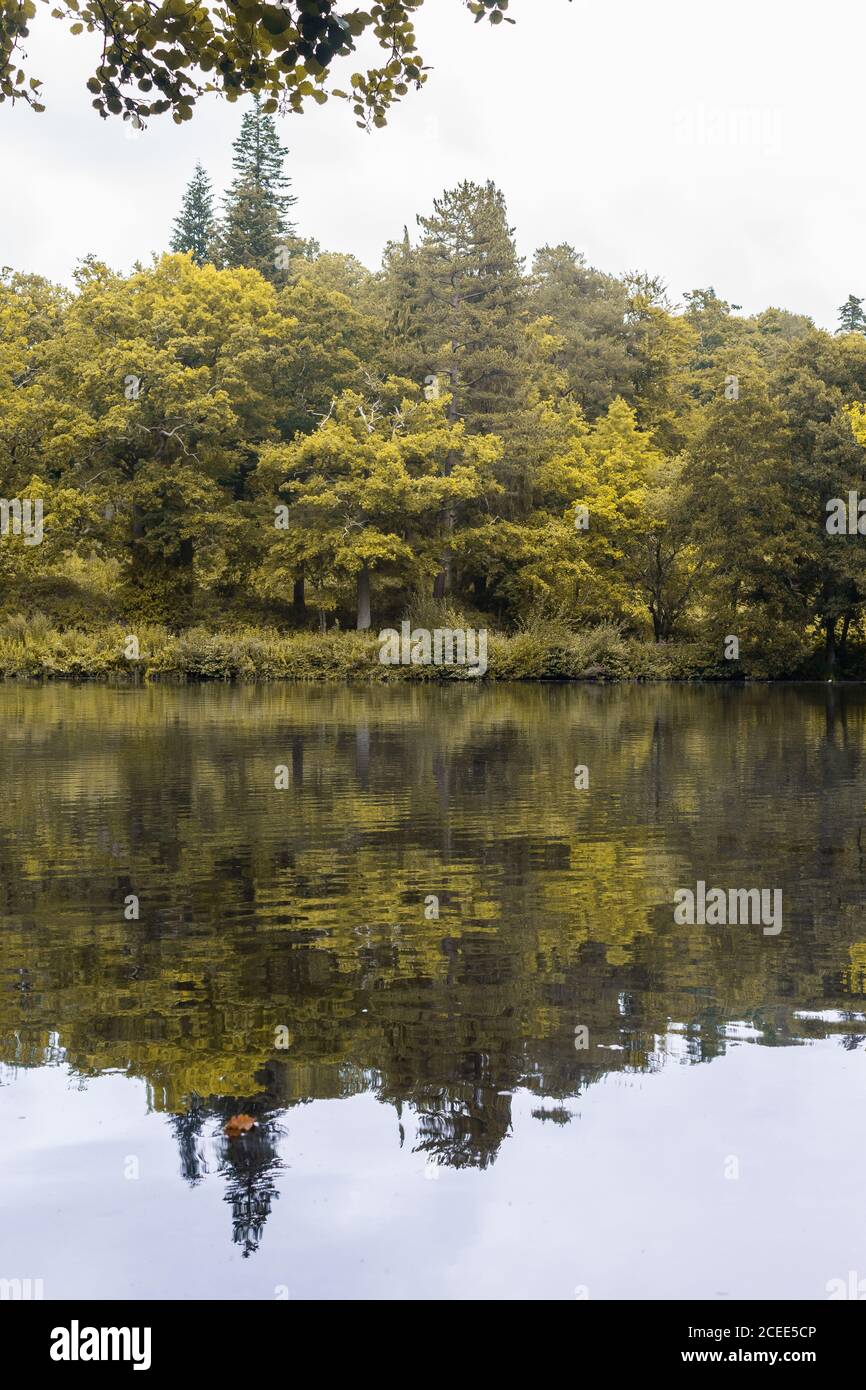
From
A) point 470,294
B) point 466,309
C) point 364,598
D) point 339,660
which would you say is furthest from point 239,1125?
point 470,294

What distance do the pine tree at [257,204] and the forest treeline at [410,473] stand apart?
15.6 metres

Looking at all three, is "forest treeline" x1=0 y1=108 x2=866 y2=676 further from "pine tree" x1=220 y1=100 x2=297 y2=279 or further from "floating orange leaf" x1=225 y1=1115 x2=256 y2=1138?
"floating orange leaf" x1=225 y1=1115 x2=256 y2=1138

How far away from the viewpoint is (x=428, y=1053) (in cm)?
606

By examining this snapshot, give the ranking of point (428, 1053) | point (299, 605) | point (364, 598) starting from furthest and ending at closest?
1. point (299, 605)
2. point (364, 598)
3. point (428, 1053)

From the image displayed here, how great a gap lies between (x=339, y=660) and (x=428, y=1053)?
43916 millimetres

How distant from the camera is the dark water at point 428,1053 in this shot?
14.1 feet

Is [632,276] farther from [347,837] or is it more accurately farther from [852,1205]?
[852,1205]

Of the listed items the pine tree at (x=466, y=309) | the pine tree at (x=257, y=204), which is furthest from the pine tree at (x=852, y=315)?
the pine tree at (x=466, y=309)

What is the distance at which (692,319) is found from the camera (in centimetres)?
10112

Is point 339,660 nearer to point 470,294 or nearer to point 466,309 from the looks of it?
point 466,309
